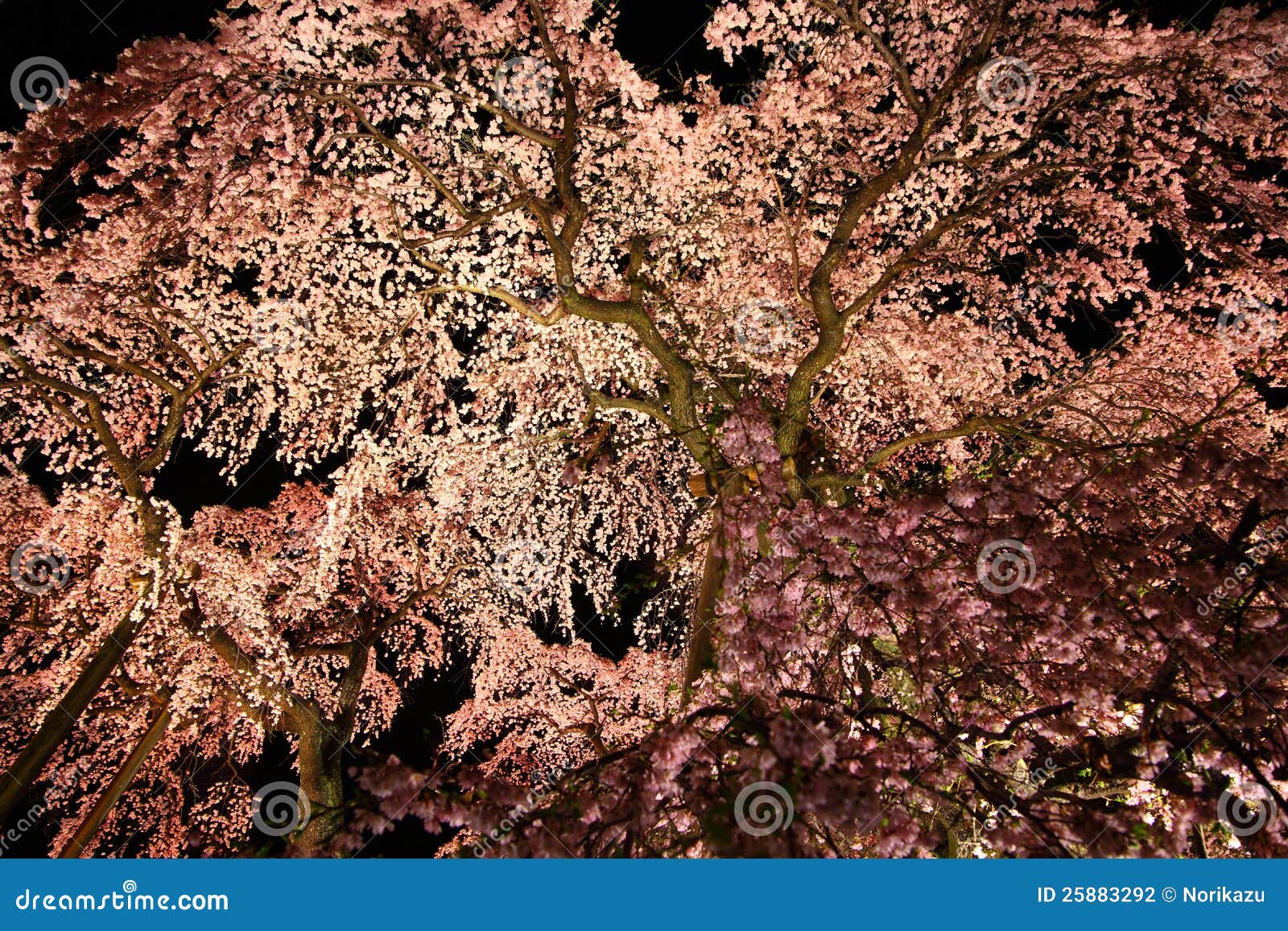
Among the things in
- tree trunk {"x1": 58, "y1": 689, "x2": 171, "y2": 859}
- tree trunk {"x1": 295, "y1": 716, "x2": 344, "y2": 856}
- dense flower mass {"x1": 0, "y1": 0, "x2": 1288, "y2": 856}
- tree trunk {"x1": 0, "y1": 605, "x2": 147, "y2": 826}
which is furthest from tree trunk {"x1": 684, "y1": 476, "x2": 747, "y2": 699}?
tree trunk {"x1": 58, "y1": 689, "x2": 171, "y2": 859}

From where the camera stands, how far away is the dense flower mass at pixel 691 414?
14.9 feet

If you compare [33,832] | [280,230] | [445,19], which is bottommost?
[33,832]

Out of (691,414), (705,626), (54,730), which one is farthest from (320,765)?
(691,414)

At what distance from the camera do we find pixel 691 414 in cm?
880

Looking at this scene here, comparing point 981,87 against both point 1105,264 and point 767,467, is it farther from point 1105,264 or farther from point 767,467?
point 767,467

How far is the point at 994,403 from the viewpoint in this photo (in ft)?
36.4

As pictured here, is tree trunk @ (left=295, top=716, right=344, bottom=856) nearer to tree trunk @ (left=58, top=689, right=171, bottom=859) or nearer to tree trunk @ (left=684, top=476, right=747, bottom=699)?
tree trunk @ (left=58, top=689, right=171, bottom=859)

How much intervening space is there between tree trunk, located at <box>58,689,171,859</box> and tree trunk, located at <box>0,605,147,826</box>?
90.6 inches

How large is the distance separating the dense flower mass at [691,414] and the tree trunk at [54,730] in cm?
5

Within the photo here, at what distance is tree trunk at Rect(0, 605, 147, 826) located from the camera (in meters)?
7.66

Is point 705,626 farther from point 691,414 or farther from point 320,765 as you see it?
point 320,765

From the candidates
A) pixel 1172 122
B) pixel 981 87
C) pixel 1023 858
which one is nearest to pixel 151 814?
pixel 1023 858

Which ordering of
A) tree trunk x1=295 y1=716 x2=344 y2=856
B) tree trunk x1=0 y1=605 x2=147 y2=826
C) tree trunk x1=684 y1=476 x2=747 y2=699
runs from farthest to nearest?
tree trunk x1=295 y1=716 x2=344 y2=856
tree trunk x1=0 y1=605 x2=147 y2=826
tree trunk x1=684 y1=476 x2=747 y2=699

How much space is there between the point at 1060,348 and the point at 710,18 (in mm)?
7259
